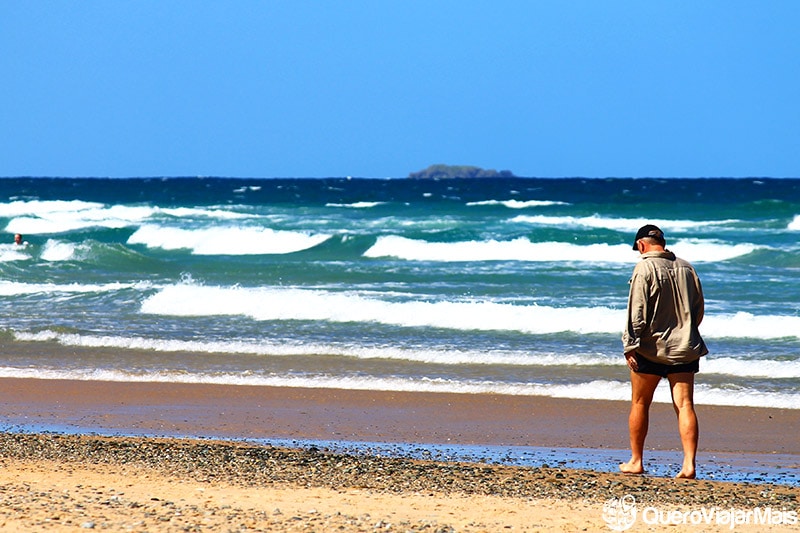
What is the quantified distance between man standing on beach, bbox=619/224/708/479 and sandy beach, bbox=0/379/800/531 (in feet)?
1.63

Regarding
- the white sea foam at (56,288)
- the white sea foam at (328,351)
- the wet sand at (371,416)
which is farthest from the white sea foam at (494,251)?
the wet sand at (371,416)

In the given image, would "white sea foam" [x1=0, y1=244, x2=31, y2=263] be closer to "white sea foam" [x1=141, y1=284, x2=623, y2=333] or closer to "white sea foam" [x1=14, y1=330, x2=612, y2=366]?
"white sea foam" [x1=141, y1=284, x2=623, y2=333]

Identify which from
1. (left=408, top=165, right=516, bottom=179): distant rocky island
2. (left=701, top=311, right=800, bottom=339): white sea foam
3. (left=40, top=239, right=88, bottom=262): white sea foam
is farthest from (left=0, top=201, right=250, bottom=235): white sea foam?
(left=408, top=165, right=516, bottom=179): distant rocky island

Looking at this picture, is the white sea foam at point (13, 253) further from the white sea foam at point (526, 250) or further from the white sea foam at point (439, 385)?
the white sea foam at point (439, 385)

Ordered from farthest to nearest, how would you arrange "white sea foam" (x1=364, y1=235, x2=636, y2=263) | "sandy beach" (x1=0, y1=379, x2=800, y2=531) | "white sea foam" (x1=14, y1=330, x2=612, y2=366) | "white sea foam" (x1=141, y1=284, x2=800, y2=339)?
"white sea foam" (x1=364, y1=235, x2=636, y2=263)
"white sea foam" (x1=141, y1=284, x2=800, y2=339)
"white sea foam" (x1=14, y1=330, x2=612, y2=366)
"sandy beach" (x1=0, y1=379, x2=800, y2=531)

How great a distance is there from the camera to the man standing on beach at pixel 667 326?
19.4ft

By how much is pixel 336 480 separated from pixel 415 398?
310 centimetres

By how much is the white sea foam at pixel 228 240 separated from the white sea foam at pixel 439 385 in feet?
64.5

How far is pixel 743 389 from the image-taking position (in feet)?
→ 30.0

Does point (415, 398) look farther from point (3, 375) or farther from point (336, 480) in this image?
point (3, 375)

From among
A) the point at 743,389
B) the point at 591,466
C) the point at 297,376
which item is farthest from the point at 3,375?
the point at 743,389

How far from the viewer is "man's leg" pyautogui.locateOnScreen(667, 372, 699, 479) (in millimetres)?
6000

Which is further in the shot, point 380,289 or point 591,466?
point 380,289

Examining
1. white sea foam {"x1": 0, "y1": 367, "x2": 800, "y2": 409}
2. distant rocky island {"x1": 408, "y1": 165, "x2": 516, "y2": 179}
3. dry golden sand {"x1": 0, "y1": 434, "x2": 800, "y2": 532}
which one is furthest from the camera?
distant rocky island {"x1": 408, "y1": 165, "x2": 516, "y2": 179}
